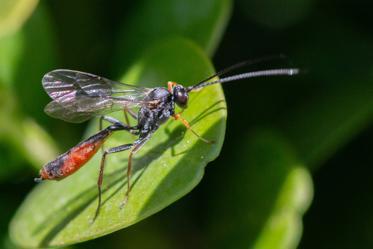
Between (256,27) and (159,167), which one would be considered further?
(256,27)

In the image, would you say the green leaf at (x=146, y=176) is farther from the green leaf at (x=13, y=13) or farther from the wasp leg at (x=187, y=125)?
the green leaf at (x=13, y=13)

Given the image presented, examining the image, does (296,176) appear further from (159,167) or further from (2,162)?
(2,162)

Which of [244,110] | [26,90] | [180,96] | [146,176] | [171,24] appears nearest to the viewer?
[146,176]

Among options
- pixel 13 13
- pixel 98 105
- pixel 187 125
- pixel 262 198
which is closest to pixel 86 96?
pixel 98 105

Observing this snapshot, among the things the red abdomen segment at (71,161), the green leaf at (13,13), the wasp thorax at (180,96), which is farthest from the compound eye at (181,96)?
the green leaf at (13,13)

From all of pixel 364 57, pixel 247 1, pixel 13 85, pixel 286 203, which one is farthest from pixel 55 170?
pixel 364 57

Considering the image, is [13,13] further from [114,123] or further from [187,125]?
[187,125]
